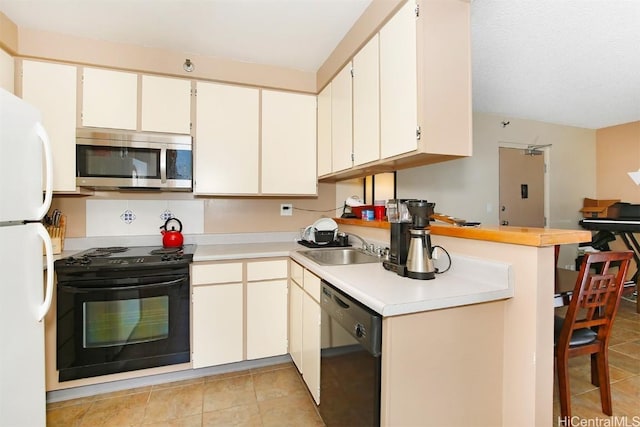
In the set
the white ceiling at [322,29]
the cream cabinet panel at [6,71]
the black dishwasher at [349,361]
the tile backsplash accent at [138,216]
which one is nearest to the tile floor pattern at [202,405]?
the black dishwasher at [349,361]

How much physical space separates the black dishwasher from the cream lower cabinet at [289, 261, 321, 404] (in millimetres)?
100

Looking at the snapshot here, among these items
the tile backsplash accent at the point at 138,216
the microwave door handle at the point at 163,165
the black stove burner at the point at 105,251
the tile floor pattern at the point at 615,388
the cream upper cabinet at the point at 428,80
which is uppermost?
the cream upper cabinet at the point at 428,80

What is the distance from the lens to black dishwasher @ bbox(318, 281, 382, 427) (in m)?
1.13

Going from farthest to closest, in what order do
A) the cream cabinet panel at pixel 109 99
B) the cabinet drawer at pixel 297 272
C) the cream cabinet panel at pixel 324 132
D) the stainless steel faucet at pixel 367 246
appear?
1. the cream cabinet panel at pixel 324 132
2. the stainless steel faucet at pixel 367 246
3. the cream cabinet panel at pixel 109 99
4. the cabinet drawer at pixel 297 272

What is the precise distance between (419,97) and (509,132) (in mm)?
3515

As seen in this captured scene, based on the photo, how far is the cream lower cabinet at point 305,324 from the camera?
1740mm

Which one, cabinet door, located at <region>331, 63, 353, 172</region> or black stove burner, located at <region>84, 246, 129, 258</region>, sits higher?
cabinet door, located at <region>331, 63, 353, 172</region>

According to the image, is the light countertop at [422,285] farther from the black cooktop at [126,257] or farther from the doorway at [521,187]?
the doorway at [521,187]

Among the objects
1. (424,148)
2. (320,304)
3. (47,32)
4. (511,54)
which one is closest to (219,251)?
(320,304)

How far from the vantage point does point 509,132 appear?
13.6 feet

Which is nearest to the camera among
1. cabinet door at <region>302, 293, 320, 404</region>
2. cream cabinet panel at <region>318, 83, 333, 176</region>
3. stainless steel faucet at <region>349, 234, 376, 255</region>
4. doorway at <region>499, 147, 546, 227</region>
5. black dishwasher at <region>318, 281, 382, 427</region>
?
black dishwasher at <region>318, 281, 382, 427</region>

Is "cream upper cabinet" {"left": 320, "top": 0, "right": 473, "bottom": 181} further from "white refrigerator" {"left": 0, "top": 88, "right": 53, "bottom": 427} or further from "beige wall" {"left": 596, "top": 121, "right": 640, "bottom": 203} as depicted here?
"beige wall" {"left": 596, "top": 121, "right": 640, "bottom": 203}

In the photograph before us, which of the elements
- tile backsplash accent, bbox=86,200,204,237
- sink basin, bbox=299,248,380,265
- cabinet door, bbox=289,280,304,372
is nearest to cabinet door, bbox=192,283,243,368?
cabinet door, bbox=289,280,304,372

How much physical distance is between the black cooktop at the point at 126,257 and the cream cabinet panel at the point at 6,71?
45.9 inches
